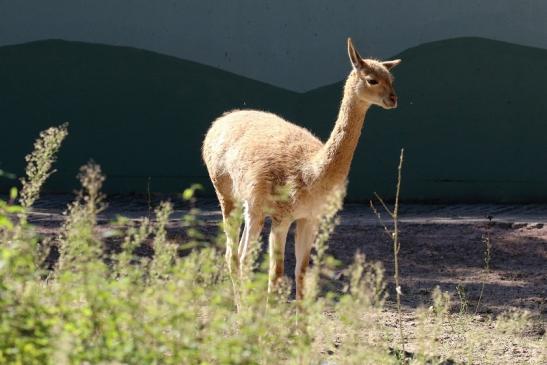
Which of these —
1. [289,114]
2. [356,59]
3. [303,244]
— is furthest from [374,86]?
[289,114]

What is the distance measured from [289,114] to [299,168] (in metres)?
6.51

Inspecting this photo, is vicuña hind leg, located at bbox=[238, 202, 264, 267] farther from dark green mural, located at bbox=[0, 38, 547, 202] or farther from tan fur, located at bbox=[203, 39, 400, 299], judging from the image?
dark green mural, located at bbox=[0, 38, 547, 202]

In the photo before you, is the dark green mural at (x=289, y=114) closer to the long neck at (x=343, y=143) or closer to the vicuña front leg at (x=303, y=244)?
the vicuña front leg at (x=303, y=244)

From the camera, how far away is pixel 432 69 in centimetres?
1272

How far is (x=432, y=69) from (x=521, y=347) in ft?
22.1

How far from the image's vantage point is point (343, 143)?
6316 mm

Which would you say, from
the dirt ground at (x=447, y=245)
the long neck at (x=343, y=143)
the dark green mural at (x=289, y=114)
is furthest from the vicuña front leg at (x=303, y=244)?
the dark green mural at (x=289, y=114)

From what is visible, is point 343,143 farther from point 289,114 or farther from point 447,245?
point 289,114

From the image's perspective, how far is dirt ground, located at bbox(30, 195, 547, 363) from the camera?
26.8 feet

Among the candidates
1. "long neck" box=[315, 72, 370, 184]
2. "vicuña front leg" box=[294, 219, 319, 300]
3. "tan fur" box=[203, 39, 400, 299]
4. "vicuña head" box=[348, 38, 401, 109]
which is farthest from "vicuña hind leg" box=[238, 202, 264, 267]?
"vicuña head" box=[348, 38, 401, 109]

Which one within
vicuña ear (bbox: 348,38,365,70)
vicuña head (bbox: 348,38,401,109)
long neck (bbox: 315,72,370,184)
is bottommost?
long neck (bbox: 315,72,370,184)

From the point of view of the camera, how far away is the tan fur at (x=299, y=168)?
20.7 ft

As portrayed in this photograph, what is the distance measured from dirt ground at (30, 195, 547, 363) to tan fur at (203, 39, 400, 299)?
1199 mm

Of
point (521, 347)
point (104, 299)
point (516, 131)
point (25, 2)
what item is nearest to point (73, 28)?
point (25, 2)
